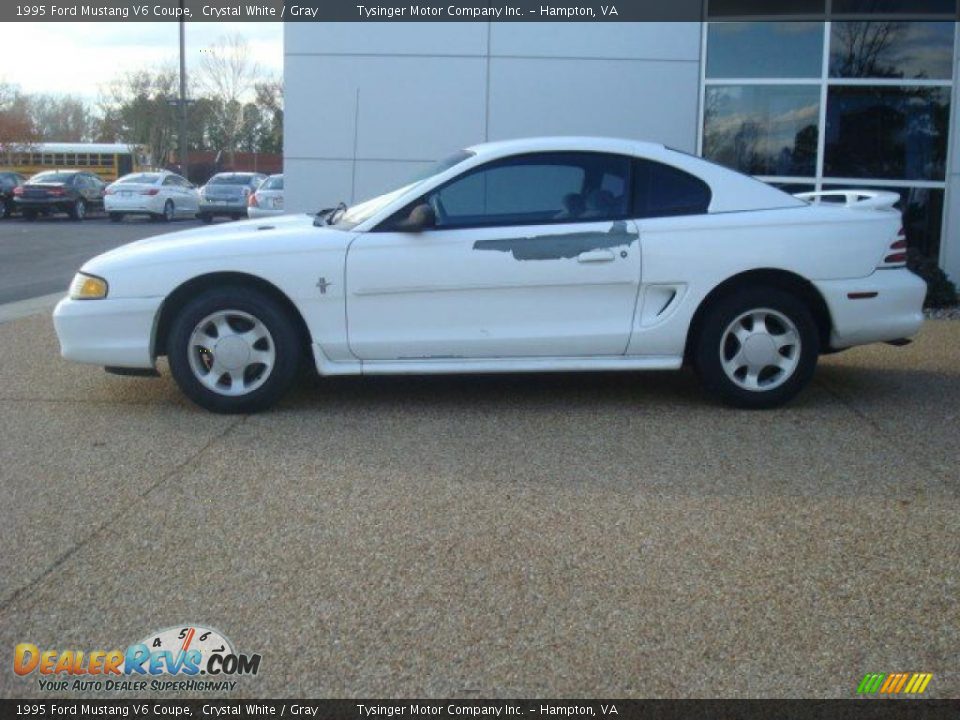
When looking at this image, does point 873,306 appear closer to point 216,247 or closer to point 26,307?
point 216,247

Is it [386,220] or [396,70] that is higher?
[396,70]

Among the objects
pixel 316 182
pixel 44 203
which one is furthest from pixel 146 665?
pixel 44 203

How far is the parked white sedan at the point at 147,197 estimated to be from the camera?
3234 centimetres

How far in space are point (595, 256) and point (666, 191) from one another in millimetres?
611

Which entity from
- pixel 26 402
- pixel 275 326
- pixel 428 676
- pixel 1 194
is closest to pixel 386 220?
pixel 275 326

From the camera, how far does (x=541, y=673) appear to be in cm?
360

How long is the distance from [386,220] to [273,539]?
255cm

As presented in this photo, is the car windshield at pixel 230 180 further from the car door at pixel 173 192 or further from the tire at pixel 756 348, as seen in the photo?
the tire at pixel 756 348

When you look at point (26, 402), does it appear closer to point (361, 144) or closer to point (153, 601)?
point (153, 601)

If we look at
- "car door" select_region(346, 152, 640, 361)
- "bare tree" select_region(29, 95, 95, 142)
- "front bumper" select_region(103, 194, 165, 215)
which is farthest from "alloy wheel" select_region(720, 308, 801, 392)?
"bare tree" select_region(29, 95, 95, 142)

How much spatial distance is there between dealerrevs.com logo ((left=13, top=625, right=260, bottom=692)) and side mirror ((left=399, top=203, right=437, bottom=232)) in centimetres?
327
